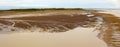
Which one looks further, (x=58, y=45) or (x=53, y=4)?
(x=53, y=4)

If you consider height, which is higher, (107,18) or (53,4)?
(53,4)

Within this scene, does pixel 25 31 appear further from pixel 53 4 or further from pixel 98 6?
pixel 98 6

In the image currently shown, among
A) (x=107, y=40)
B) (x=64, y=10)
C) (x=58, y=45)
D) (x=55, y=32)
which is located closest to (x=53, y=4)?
(x=64, y=10)

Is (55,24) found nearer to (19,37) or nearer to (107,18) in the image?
(19,37)

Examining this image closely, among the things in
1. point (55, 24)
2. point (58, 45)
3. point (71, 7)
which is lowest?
point (58, 45)

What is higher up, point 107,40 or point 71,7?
point 71,7

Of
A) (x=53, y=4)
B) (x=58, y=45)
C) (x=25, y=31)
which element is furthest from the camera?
(x=53, y=4)

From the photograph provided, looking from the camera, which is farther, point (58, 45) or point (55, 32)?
point (55, 32)

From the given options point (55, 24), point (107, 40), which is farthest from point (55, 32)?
point (107, 40)

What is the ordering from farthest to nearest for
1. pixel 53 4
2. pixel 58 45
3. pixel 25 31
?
1. pixel 53 4
2. pixel 25 31
3. pixel 58 45
